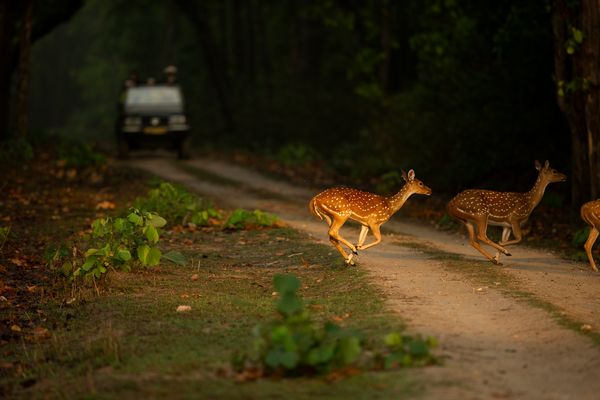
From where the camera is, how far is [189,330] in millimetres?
11641

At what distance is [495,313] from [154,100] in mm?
28107

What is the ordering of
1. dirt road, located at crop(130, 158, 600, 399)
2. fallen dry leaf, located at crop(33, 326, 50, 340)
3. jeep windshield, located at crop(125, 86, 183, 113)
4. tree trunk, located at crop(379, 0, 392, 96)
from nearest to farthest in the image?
dirt road, located at crop(130, 158, 600, 399)
fallen dry leaf, located at crop(33, 326, 50, 340)
tree trunk, located at crop(379, 0, 392, 96)
jeep windshield, located at crop(125, 86, 183, 113)

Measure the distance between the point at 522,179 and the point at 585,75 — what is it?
674 centimetres

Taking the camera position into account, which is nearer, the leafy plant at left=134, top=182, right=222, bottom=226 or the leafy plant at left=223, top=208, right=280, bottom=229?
the leafy plant at left=223, top=208, right=280, bottom=229

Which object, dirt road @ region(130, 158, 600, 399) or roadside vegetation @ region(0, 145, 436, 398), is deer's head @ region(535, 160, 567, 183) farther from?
roadside vegetation @ region(0, 145, 436, 398)

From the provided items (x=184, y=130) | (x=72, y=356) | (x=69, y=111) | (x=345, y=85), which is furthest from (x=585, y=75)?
(x=69, y=111)

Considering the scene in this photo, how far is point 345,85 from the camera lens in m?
50.4

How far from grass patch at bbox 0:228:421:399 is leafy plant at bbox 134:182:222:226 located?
3.40 m

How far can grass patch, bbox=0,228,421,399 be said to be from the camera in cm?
930

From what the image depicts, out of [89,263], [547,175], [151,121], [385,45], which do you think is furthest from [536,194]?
[151,121]

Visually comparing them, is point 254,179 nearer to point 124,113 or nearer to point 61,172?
point 61,172

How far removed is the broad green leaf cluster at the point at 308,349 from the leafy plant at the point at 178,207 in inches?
424

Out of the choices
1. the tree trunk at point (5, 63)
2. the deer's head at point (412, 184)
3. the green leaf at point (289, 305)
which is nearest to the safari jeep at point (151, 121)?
the tree trunk at point (5, 63)

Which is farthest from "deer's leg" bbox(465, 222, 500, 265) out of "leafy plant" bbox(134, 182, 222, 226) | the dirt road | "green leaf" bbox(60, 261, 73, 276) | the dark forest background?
"leafy plant" bbox(134, 182, 222, 226)
